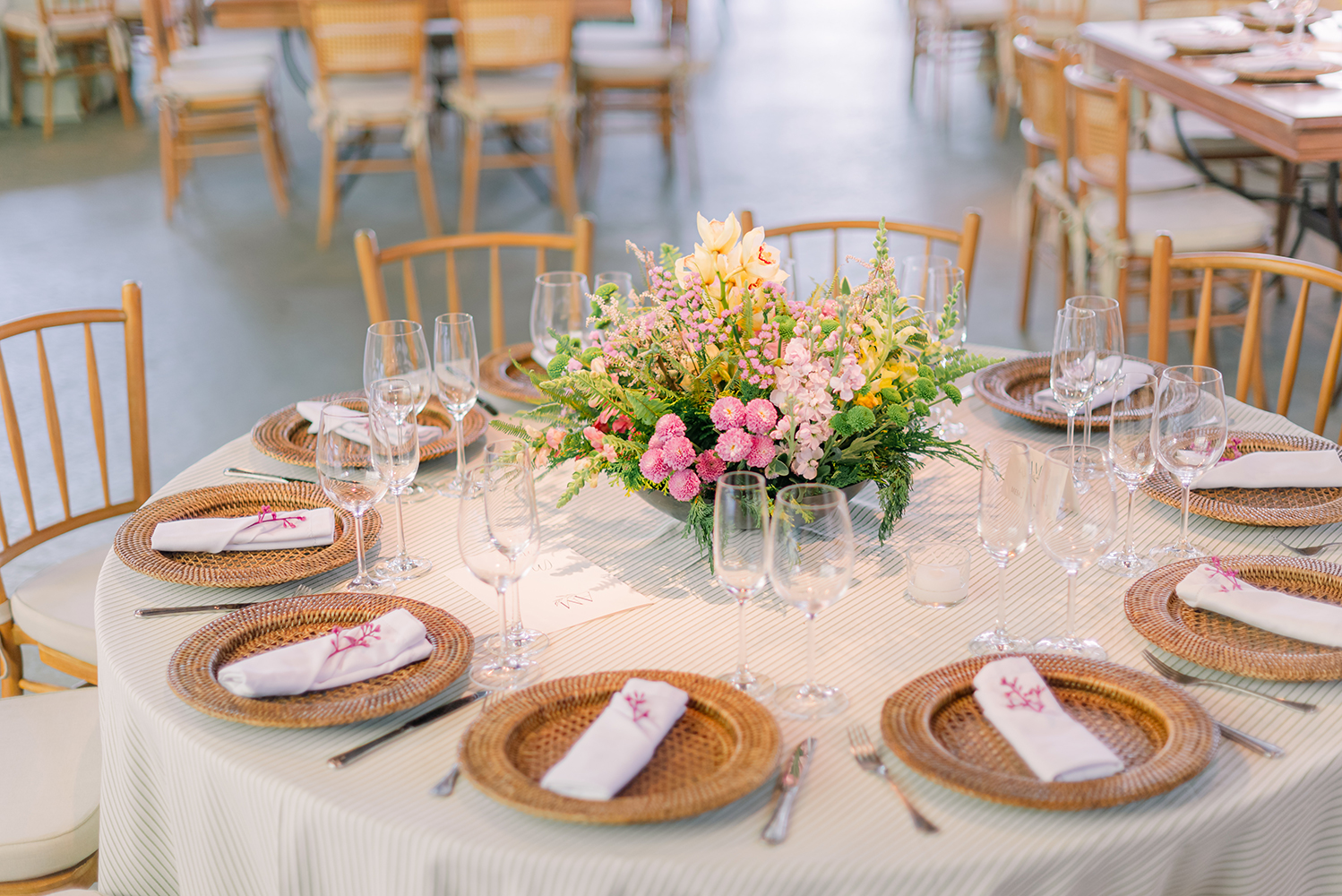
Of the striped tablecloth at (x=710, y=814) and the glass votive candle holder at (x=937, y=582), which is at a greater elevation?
the glass votive candle holder at (x=937, y=582)

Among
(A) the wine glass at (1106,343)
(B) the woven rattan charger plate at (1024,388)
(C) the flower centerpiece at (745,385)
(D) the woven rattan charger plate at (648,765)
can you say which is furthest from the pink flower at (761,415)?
(B) the woven rattan charger plate at (1024,388)

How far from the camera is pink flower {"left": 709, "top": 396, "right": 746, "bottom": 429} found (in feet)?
4.66

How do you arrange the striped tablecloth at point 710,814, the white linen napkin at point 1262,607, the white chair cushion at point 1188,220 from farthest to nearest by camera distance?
the white chair cushion at point 1188,220 → the white linen napkin at point 1262,607 → the striped tablecloth at point 710,814

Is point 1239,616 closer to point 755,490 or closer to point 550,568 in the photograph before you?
point 755,490

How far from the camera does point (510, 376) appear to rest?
7.10ft

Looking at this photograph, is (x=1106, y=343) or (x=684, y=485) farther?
(x=1106, y=343)

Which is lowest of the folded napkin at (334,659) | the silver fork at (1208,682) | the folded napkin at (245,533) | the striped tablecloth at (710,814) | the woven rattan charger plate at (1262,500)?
the striped tablecloth at (710,814)

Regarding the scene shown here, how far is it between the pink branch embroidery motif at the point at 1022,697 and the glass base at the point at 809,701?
156 millimetres

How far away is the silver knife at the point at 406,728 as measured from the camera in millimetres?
1166

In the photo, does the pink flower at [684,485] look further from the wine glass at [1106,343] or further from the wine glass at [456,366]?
the wine glass at [1106,343]

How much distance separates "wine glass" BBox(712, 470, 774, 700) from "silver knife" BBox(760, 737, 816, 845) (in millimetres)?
155

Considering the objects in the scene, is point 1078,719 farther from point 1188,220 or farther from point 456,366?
point 1188,220

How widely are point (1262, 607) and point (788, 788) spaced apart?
586mm

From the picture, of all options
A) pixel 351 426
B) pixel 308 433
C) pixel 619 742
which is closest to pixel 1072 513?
pixel 619 742
